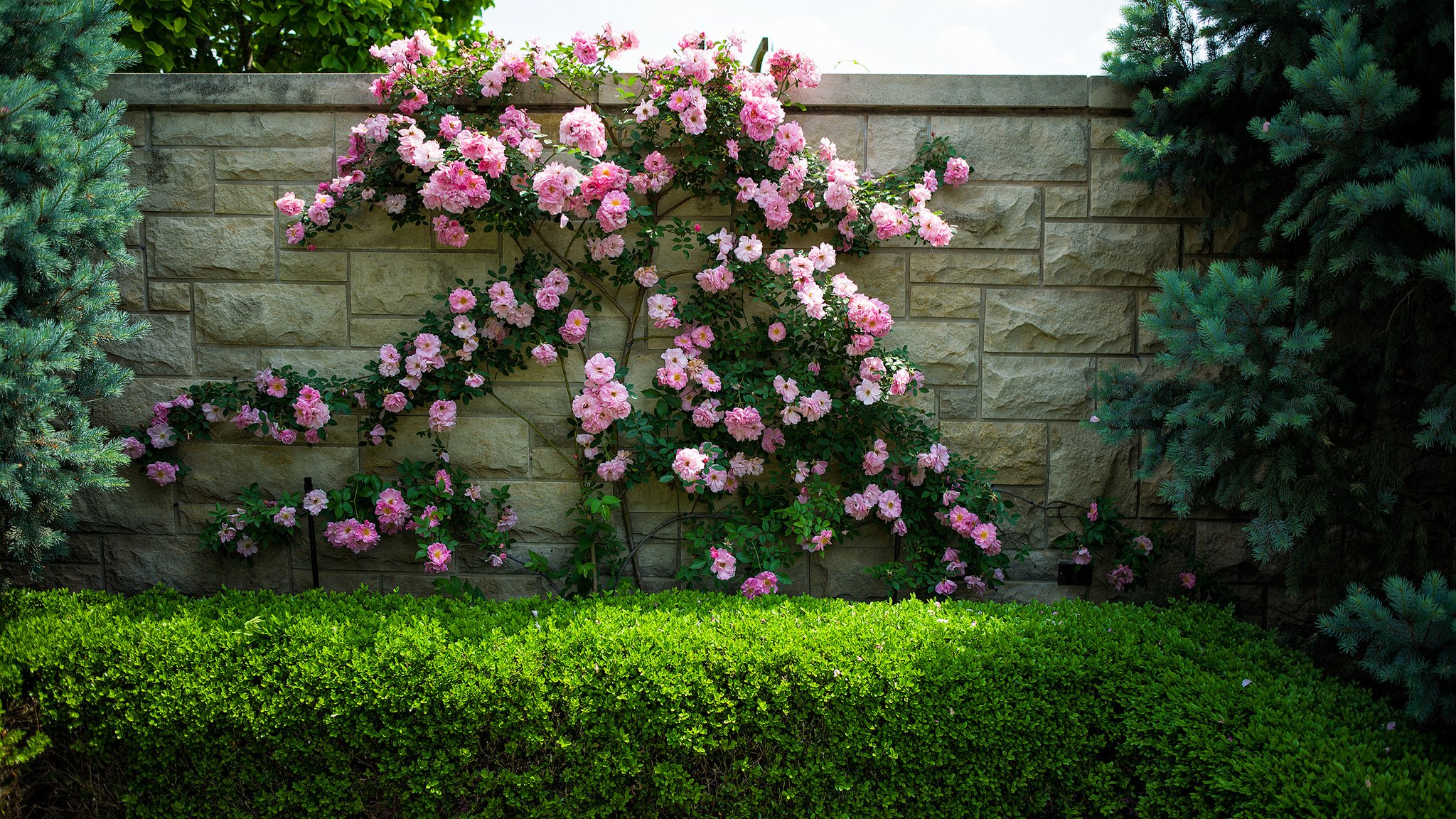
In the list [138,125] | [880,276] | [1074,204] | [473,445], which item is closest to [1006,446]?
[880,276]

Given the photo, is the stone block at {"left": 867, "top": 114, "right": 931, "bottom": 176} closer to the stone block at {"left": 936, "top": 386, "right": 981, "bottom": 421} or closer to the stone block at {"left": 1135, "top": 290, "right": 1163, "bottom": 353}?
the stone block at {"left": 936, "top": 386, "right": 981, "bottom": 421}

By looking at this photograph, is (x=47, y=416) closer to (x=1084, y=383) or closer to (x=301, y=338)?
(x=301, y=338)

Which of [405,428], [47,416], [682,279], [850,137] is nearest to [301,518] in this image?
[405,428]

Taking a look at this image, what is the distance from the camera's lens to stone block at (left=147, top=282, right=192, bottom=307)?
11.0 feet

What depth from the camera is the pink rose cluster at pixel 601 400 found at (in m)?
3.14

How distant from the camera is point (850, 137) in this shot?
3248 mm

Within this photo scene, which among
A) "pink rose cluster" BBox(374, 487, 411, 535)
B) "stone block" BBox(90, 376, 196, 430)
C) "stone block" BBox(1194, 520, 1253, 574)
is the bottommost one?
"stone block" BBox(1194, 520, 1253, 574)

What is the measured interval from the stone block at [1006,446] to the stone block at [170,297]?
298cm

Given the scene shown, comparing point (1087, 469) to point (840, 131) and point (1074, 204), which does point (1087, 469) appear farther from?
point (840, 131)

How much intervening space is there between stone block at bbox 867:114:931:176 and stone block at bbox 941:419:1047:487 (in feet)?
3.30

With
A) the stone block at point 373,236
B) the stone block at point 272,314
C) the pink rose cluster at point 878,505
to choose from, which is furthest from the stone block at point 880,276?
the stone block at point 272,314

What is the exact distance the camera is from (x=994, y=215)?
3.23 metres

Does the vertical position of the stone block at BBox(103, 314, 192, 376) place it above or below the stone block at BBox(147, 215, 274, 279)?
below

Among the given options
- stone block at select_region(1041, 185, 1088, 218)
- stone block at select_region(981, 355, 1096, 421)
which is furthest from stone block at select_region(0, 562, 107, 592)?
stone block at select_region(1041, 185, 1088, 218)
